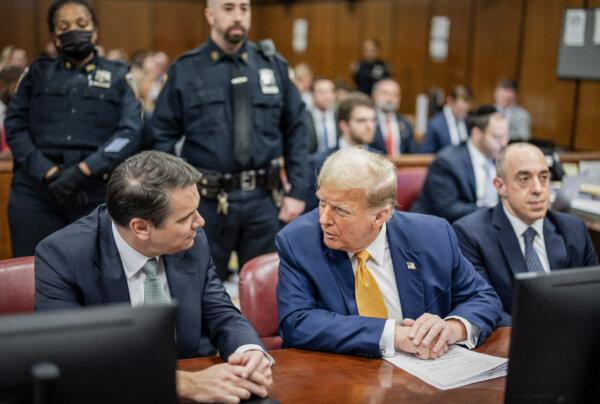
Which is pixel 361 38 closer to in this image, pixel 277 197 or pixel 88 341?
pixel 277 197

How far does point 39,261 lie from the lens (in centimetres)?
198

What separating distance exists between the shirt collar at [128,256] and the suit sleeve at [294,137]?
1.58 metres

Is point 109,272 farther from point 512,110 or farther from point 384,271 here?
point 512,110

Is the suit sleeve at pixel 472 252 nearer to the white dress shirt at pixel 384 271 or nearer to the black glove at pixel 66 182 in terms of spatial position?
the white dress shirt at pixel 384 271

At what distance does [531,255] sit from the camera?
280 cm

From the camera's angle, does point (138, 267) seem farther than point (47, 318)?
Yes

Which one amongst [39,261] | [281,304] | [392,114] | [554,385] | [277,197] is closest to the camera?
[554,385]

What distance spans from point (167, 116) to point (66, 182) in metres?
0.56

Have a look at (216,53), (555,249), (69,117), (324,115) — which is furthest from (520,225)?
(324,115)

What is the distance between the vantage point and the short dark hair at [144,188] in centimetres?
191

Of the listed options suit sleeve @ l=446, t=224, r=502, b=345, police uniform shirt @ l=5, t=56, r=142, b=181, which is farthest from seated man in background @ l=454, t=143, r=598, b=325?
police uniform shirt @ l=5, t=56, r=142, b=181

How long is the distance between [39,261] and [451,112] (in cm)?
564

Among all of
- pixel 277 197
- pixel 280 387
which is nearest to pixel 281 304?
pixel 280 387

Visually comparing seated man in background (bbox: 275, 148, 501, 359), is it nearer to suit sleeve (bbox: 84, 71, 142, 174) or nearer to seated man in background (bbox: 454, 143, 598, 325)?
seated man in background (bbox: 454, 143, 598, 325)
